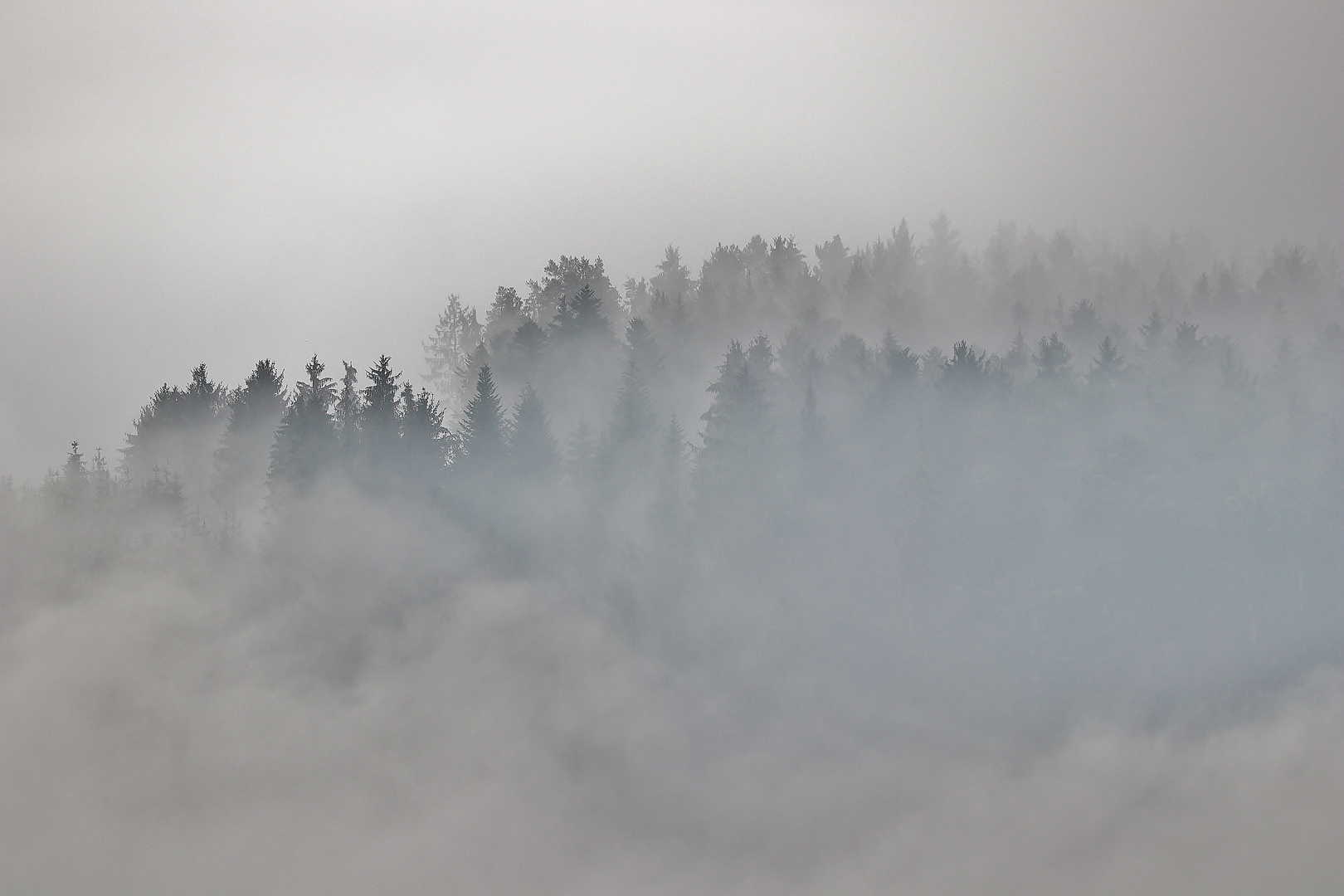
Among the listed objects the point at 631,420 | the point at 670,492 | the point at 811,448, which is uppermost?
the point at 631,420

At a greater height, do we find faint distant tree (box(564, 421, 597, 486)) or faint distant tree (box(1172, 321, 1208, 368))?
faint distant tree (box(1172, 321, 1208, 368))

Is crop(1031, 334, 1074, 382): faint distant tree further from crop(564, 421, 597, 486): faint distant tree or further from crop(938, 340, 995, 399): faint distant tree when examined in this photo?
crop(564, 421, 597, 486): faint distant tree

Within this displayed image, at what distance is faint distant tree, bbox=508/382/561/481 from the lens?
75.2 m

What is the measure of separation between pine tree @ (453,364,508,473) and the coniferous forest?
230 millimetres

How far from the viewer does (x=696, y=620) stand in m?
73.4

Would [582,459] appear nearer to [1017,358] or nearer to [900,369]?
[900,369]

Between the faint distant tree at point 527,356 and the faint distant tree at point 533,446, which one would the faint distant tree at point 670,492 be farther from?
the faint distant tree at point 527,356

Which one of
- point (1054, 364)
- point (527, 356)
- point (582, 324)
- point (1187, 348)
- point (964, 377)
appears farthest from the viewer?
point (582, 324)

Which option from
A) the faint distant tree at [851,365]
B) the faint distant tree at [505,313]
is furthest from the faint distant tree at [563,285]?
the faint distant tree at [851,365]

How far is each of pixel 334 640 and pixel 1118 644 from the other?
45209mm

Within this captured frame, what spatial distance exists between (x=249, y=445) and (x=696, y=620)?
32812 mm

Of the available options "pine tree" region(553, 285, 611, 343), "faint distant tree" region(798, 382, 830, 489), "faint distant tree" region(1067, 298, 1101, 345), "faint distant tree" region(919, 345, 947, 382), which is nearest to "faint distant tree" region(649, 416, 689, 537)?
"faint distant tree" region(798, 382, 830, 489)

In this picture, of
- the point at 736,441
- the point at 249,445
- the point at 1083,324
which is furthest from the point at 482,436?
the point at 1083,324

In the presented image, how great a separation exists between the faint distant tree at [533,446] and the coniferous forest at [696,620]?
0.89 feet
